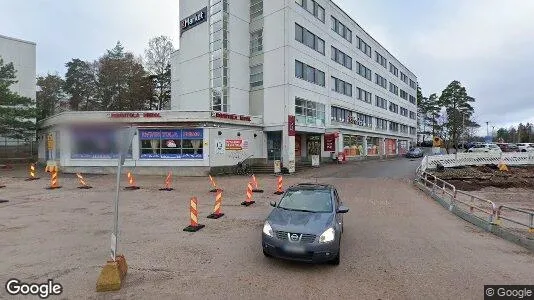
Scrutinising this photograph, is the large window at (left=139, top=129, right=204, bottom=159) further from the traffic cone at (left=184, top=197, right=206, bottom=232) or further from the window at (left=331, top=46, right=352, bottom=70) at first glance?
the window at (left=331, top=46, right=352, bottom=70)

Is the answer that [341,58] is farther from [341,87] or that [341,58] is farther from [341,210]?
[341,210]

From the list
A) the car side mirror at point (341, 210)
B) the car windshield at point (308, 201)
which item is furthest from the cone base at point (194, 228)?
the car side mirror at point (341, 210)

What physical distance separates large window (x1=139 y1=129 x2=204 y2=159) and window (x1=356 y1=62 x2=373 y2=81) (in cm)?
2855

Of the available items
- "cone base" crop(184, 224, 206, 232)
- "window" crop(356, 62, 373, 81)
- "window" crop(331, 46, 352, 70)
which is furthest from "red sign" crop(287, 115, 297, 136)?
"window" crop(356, 62, 373, 81)

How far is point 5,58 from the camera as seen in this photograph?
144 feet

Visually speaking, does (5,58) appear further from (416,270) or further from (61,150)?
(416,270)

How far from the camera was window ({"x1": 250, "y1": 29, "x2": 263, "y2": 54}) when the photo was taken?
32312 millimetres

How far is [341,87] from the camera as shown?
134 feet

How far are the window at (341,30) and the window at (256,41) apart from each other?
37.0 ft

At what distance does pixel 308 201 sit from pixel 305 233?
5.69 feet

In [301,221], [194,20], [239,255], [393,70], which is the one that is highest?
[393,70]

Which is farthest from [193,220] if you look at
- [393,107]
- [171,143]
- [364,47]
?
[393,107]

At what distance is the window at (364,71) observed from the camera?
4688 centimetres

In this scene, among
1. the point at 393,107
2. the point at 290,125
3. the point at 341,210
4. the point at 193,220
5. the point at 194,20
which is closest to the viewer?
the point at 341,210
